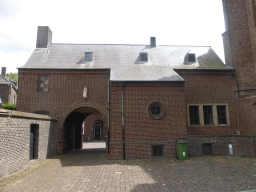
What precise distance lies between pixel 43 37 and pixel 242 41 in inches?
651

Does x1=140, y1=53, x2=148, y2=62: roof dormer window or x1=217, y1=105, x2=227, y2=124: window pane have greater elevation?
x1=140, y1=53, x2=148, y2=62: roof dormer window

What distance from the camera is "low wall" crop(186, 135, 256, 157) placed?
11.6m

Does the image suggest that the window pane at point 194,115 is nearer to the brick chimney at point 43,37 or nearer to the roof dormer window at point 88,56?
the roof dormer window at point 88,56

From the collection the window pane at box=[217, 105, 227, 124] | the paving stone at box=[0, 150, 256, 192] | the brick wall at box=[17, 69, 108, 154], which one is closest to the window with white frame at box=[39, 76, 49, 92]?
the brick wall at box=[17, 69, 108, 154]

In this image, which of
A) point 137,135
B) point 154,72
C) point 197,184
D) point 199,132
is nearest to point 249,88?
point 199,132

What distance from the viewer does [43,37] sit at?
17188 millimetres

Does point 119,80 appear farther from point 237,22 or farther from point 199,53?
point 237,22

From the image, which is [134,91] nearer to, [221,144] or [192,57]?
[221,144]

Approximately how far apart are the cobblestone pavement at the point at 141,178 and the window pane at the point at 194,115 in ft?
14.8

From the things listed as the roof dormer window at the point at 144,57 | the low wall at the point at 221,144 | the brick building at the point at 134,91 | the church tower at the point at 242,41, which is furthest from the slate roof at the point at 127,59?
the low wall at the point at 221,144

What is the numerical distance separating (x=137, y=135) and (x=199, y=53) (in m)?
10.2

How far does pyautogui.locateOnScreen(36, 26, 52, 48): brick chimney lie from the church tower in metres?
15.3

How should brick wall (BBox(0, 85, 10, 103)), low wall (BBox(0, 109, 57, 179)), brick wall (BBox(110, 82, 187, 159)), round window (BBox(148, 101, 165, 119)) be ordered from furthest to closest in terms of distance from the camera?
brick wall (BBox(0, 85, 10, 103))
round window (BBox(148, 101, 165, 119))
brick wall (BBox(110, 82, 187, 159))
low wall (BBox(0, 109, 57, 179))

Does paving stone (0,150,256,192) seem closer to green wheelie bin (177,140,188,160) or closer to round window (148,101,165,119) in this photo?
green wheelie bin (177,140,188,160)
